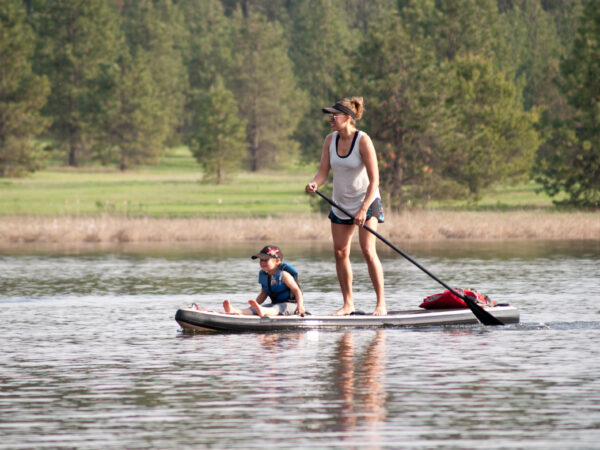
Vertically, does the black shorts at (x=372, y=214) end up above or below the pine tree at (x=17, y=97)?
below

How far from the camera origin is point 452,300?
1451cm

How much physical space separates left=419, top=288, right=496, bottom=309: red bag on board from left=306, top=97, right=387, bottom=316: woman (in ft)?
2.63

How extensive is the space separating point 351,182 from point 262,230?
20.7m

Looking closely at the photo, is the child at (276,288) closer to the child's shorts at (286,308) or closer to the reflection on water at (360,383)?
the child's shorts at (286,308)

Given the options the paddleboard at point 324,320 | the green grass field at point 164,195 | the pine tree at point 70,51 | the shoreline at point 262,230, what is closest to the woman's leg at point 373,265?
the paddleboard at point 324,320

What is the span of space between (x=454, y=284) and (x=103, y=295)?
5799 millimetres

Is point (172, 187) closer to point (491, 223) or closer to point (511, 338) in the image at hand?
point (491, 223)

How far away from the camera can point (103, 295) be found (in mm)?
19172

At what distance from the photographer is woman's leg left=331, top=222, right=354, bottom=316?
555 inches

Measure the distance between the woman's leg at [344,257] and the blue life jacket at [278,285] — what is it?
1.74 ft

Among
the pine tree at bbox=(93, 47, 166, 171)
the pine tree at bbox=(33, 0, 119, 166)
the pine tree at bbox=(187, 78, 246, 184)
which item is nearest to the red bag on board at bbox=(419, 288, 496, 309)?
the pine tree at bbox=(187, 78, 246, 184)

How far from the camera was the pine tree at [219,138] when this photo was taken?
72125mm

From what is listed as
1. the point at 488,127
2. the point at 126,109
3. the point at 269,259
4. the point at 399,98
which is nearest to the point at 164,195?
the point at 126,109

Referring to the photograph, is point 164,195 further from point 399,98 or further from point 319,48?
point 319,48
